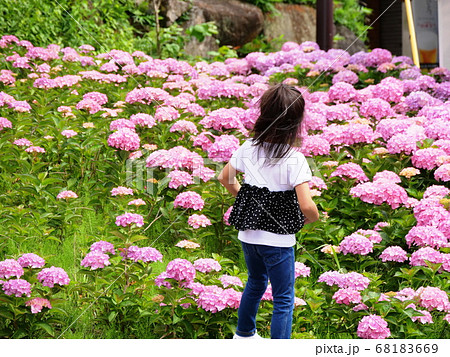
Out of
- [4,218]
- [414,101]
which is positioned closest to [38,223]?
[4,218]

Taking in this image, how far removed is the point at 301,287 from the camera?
3.26 metres

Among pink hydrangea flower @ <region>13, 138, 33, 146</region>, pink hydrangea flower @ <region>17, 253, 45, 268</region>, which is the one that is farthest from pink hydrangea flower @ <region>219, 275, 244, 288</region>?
pink hydrangea flower @ <region>13, 138, 33, 146</region>

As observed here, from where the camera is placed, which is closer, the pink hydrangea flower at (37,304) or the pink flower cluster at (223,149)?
the pink hydrangea flower at (37,304)

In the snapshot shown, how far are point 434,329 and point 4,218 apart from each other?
7.75ft

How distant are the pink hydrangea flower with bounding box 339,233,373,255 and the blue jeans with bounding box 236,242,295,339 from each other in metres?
1.00

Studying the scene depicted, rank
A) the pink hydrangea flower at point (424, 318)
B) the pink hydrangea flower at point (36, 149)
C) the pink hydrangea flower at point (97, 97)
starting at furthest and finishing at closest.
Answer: the pink hydrangea flower at point (97, 97) → the pink hydrangea flower at point (36, 149) → the pink hydrangea flower at point (424, 318)

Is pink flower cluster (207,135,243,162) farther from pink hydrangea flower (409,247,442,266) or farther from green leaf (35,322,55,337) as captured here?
green leaf (35,322,55,337)

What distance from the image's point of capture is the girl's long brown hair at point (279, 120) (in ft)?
8.30

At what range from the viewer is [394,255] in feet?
11.4

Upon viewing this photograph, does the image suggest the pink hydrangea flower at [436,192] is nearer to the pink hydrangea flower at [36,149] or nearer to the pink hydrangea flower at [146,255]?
the pink hydrangea flower at [146,255]

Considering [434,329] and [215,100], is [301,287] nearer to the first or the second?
[434,329]

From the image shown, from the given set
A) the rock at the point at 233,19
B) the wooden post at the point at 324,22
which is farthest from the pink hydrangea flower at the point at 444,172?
the rock at the point at 233,19

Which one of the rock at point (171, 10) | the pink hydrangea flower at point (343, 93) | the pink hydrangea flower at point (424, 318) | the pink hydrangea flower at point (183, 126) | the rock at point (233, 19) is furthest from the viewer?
the rock at point (233, 19)

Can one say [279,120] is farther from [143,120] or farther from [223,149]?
[143,120]
